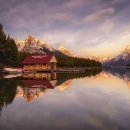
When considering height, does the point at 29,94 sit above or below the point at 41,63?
below

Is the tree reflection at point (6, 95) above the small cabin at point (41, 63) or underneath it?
underneath

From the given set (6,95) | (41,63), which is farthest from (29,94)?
(41,63)

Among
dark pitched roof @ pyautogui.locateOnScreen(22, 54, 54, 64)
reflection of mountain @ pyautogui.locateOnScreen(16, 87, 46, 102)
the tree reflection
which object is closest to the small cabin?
dark pitched roof @ pyautogui.locateOnScreen(22, 54, 54, 64)

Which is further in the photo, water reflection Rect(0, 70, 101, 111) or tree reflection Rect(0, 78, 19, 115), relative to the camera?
water reflection Rect(0, 70, 101, 111)

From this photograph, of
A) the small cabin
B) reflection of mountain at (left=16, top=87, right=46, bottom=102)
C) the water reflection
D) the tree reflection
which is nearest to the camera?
the tree reflection

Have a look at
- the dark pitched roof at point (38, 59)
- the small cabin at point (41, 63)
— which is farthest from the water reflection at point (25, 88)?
the dark pitched roof at point (38, 59)

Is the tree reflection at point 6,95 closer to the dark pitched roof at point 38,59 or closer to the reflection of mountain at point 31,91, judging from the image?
the reflection of mountain at point 31,91

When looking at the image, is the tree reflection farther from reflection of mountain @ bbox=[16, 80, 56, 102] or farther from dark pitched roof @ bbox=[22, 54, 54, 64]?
dark pitched roof @ bbox=[22, 54, 54, 64]

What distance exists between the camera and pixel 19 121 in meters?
15.4

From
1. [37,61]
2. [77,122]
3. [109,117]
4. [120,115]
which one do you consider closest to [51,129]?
[77,122]

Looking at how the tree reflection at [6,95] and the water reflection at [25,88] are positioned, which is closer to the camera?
the tree reflection at [6,95]

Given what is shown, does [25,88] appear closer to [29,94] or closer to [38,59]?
[29,94]

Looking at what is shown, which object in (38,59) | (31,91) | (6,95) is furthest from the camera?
(38,59)

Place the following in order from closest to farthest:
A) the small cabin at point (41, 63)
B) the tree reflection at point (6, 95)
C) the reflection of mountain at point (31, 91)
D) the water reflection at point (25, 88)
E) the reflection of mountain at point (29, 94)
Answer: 1. the tree reflection at point (6, 95)
2. the reflection of mountain at point (29, 94)
3. the water reflection at point (25, 88)
4. the reflection of mountain at point (31, 91)
5. the small cabin at point (41, 63)
